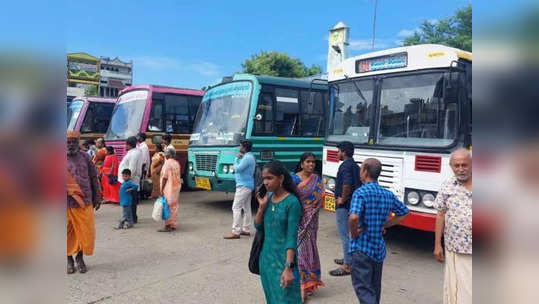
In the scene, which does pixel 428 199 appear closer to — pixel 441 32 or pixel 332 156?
pixel 332 156

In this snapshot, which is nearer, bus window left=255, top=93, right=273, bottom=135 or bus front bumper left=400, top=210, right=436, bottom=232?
bus front bumper left=400, top=210, right=436, bottom=232

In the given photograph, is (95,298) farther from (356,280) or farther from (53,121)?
(53,121)

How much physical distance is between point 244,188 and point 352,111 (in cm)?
221

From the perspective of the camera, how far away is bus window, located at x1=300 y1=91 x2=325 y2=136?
934 centimetres

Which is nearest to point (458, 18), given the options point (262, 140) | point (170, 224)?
point (262, 140)

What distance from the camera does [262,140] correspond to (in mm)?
8453

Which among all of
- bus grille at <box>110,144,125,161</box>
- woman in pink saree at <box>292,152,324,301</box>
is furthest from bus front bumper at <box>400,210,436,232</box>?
bus grille at <box>110,144,125,161</box>

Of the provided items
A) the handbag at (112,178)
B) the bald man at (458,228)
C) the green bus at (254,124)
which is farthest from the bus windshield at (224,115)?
the bald man at (458,228)

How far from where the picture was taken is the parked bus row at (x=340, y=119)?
5219 millimetres

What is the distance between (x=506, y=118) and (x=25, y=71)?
1.14 meters

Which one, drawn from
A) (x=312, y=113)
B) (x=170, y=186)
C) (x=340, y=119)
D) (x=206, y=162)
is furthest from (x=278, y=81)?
(x=170, y=186)

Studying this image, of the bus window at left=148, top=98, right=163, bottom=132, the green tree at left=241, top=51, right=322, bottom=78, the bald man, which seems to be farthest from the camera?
the green tree at left=241, top=51, right=322, bottom=78

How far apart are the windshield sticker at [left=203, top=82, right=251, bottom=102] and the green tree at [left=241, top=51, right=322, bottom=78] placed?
19337 millimetres

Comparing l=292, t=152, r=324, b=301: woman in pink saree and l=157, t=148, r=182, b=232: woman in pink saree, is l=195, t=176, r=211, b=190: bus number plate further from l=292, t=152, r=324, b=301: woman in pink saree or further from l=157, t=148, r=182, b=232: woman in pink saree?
l=292, t=152, r=324, b=301: woman in pink saree
